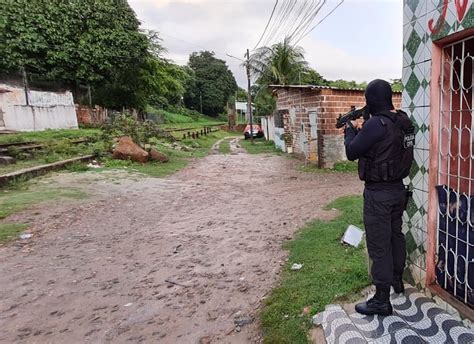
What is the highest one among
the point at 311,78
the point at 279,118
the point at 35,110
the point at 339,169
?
the point at 311,78

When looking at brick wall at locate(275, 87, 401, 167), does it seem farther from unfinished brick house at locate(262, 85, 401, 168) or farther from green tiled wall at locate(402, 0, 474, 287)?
green tiled wall at locate(402, 0, 474, 287)

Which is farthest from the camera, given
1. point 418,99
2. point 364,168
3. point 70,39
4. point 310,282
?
point 70,39

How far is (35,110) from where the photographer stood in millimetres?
17609

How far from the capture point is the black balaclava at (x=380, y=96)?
2443 millimetres

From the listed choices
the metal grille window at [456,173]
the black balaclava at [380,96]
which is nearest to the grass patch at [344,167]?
the metal grille window at [456,173]

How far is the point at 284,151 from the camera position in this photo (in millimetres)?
16391

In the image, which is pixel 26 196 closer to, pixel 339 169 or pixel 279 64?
pixel 339 169

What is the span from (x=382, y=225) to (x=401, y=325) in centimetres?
69

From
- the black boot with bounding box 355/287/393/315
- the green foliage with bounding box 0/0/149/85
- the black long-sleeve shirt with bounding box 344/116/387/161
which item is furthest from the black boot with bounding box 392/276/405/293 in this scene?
the green foliage with bounding box 0/0/149/85

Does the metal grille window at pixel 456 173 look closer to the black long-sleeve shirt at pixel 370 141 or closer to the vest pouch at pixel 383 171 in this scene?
the black long-sleeve shirt at pixel 370 141

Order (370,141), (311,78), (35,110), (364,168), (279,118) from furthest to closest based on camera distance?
(311,78), (35,110), (279,118), (364,168), (370,141)

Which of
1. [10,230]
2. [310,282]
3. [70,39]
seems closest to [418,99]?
[310,282]

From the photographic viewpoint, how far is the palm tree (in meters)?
21.8

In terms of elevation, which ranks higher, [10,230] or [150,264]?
[10,230]
